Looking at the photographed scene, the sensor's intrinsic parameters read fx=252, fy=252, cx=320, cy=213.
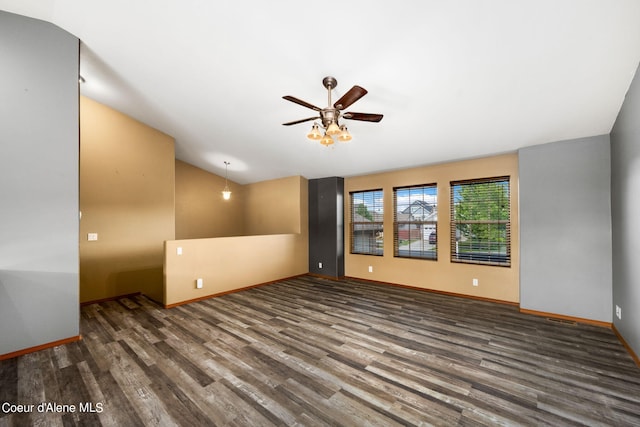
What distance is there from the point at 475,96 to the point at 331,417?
3.57 metres

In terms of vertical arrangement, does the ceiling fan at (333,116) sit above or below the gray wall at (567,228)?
above

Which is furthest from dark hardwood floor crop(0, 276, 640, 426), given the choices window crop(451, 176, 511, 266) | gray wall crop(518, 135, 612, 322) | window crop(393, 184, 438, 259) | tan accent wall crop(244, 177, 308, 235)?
tan accent wall crop(244, 177, 308, 235)

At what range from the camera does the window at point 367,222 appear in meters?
5.95

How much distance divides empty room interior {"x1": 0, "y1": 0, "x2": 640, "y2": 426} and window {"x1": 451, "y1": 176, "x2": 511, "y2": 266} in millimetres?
31

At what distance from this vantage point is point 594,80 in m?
2.58

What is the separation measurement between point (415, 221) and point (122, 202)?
5832mm

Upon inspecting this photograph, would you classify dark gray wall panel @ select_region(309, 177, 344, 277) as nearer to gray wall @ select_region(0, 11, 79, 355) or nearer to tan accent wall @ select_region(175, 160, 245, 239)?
tan accent wall @ select_region(175, 160, 245, 239)

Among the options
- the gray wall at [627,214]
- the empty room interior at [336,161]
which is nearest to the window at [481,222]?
the empty room interior at [336,161]

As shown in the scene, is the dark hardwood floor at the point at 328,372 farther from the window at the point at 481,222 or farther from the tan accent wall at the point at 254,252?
the window at the point at 481,222

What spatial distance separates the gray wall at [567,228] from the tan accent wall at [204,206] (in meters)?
7.18

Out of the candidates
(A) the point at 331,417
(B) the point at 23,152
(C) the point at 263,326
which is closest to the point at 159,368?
(C) the point at 263,326

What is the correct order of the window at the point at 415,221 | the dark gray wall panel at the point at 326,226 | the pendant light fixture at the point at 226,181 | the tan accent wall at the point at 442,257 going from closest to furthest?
the tan accent wall at the point at 442,257
the window at the point at 415,221
the dark gray wall panel at the point at 326,226
the pendant light fixture at the point at 226,181

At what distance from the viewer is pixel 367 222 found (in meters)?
6.14

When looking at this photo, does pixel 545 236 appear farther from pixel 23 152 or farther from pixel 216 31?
pixel 23 152
